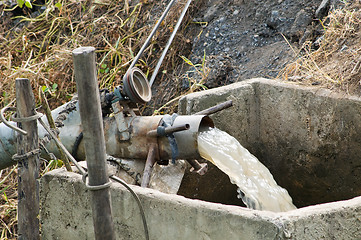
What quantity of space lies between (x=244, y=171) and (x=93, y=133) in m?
1.30

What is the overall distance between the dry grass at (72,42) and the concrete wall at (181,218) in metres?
1.74

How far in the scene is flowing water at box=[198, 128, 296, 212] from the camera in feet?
10.1

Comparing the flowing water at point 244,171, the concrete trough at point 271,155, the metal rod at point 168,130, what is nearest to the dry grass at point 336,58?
the concrete trough at point 271,155

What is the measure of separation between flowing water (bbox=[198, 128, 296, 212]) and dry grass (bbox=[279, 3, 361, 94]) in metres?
0.67

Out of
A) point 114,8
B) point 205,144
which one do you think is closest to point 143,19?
Result: point 114,8

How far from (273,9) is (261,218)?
2783 mm

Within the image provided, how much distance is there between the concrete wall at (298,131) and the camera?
A: 137 inches

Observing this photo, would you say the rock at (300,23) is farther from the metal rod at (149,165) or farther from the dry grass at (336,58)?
the metal rod at (149,165)

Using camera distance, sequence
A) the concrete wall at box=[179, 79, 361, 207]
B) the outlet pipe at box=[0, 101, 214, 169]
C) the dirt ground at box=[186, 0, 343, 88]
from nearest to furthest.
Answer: the outlet pipe at box=[0, 101, 214, 169] < the concrete wall at box=[179, 79, 361, 207] < the dirt ground at box=[186, 0, 343, 88]

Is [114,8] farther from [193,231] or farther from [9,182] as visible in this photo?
[193,231]

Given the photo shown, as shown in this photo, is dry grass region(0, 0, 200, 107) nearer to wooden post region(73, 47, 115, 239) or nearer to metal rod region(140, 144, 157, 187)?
metal rod region(140, 144, 157, 187)

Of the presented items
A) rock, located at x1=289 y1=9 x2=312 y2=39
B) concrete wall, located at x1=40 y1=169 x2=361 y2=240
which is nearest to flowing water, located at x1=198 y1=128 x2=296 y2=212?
concrete wall, located at x1=40 y1=169 x2=361 y2=240

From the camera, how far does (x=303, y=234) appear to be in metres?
2.30

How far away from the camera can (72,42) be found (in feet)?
17.8
